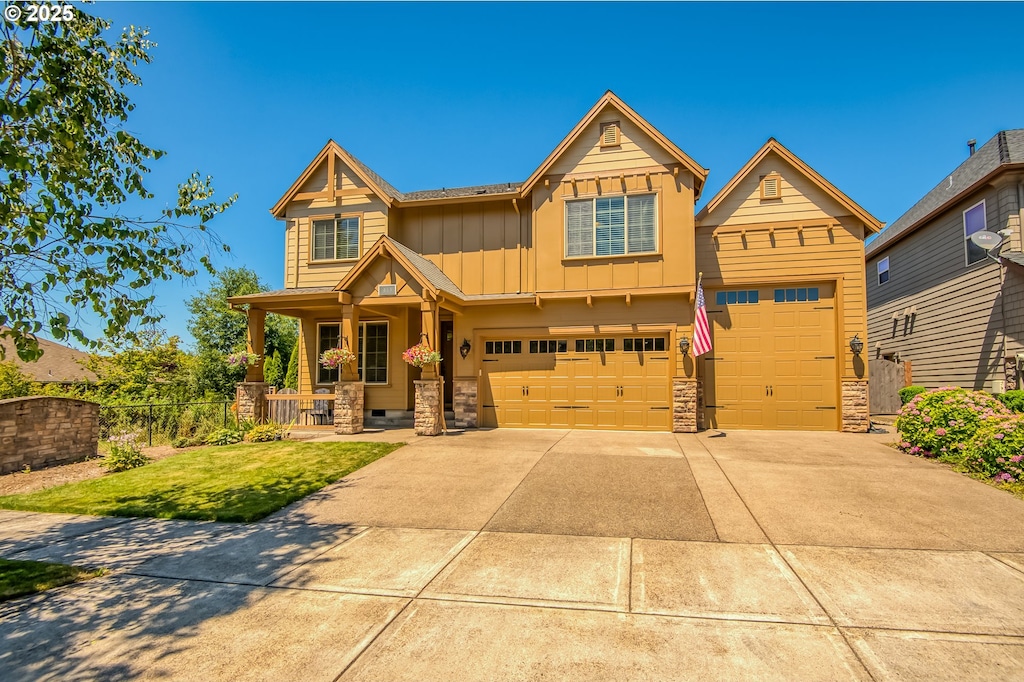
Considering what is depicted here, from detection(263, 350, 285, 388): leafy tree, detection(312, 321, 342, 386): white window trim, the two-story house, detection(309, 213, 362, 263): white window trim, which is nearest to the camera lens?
the two-story house

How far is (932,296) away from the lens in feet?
52.2

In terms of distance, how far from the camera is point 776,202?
13.4 meters

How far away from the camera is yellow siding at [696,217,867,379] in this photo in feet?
41.7

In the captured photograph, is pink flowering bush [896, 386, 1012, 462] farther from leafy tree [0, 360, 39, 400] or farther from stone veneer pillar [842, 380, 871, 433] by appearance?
leafy tree [0, 360, 39, 400]

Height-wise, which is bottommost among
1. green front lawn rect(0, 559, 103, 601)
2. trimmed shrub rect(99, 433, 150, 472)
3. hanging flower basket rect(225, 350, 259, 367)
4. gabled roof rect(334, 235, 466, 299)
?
green front lawn rect(0, 559, 103, 601)

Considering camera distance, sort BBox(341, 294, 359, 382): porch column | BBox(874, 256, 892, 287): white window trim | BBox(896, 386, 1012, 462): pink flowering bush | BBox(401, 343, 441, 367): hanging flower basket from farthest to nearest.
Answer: BBox(874, 256, 892, 287): white window trim < BBox(341, 294, 359, 382): porch column < BBox(401, 343, 441, 367): hanging flower basket < BBox(896, 386, 1012, 462): pink flowering bush

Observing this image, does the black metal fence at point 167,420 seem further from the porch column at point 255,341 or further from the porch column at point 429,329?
the porch column at point 429,329

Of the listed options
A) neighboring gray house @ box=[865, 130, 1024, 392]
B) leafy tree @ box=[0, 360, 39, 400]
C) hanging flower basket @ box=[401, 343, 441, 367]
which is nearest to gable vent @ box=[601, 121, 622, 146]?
hanging flower basket @ box=[401, 343, 441, 367]

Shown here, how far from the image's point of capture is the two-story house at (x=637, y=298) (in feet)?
41.8

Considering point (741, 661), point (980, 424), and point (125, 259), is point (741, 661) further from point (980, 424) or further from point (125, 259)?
point (980, 424)

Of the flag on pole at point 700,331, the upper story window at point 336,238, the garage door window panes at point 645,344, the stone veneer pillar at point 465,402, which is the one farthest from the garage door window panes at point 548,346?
the upper story window at point 336,238

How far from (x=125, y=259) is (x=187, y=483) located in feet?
18.6

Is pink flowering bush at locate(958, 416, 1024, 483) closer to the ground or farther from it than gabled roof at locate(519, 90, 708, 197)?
closer to the ground

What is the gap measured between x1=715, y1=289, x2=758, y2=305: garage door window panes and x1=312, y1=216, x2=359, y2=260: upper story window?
10.4 meters
